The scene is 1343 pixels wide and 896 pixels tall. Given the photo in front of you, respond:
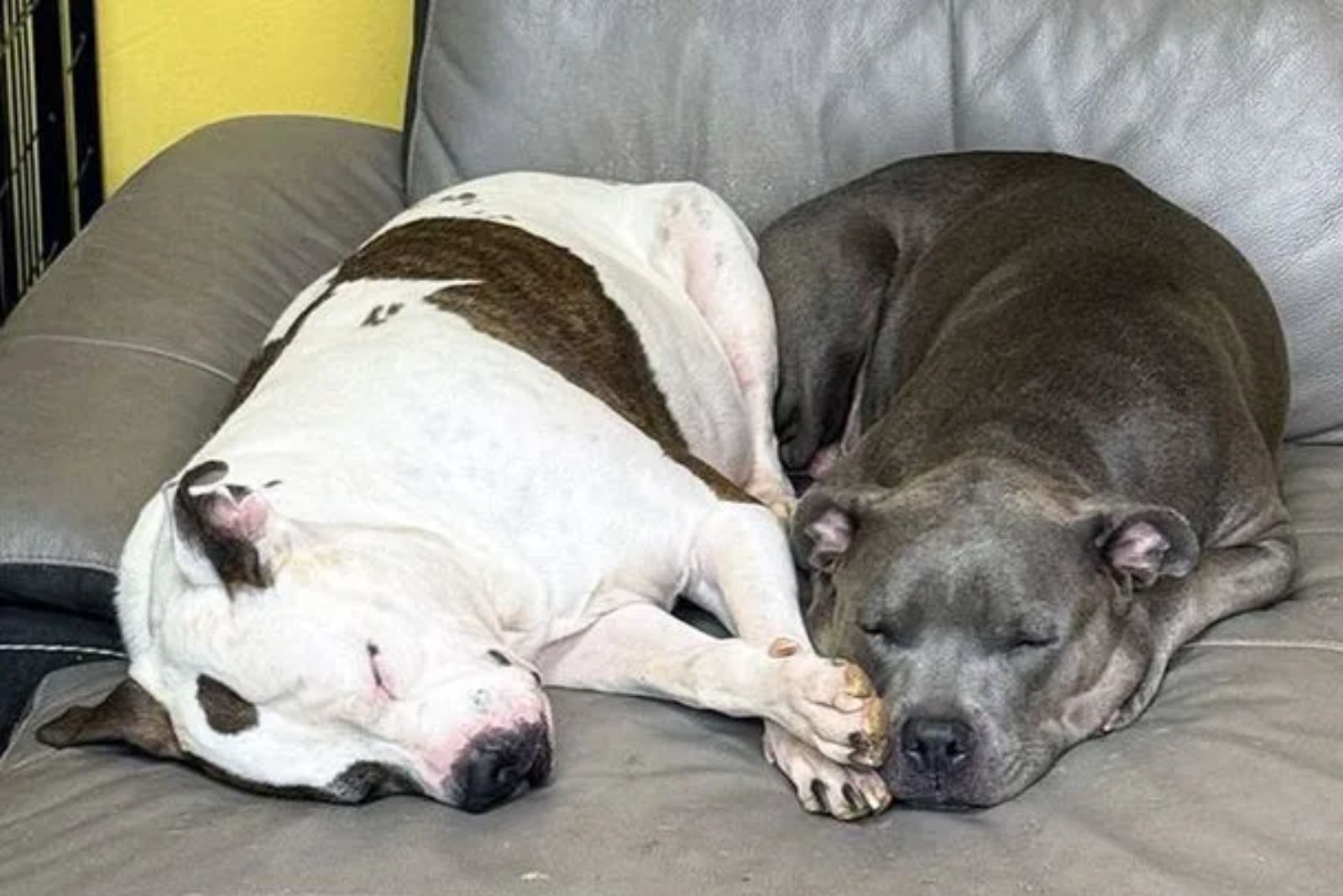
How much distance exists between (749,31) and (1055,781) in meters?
1.38

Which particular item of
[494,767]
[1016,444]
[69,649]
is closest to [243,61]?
[69,649]

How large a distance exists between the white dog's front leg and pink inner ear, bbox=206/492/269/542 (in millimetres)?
420

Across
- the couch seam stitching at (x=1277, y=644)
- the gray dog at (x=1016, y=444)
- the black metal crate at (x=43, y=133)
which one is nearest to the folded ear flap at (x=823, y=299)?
the gray dog at (x=1016, y=444)

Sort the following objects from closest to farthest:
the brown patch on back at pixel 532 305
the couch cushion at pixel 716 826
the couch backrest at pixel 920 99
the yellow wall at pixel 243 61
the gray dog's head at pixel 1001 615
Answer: the couch cushion at pixel 716 826, the gray dog's head at pixel 1001 615, the brown patch on back at pixel 532 305, the couch backrest at pixel 920 99, the yellow wall at pixel 243 61

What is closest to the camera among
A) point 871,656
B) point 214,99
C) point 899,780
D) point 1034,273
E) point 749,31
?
point 899,780

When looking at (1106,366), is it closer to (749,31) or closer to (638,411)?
(638,411)

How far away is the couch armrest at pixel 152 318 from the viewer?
8.34 feet

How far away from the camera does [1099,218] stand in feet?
9.83

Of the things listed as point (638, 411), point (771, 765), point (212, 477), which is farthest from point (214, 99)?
point (771, 765)

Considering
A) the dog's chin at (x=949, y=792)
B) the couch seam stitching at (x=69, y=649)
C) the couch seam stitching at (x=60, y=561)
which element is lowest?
the couch seam stitching at (x=69, y=649)

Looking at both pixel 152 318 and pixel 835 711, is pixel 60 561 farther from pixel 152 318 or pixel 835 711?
pixel 835 711

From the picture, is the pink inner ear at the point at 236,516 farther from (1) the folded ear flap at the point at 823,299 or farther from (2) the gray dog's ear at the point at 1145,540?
(1) the folded ear flap at the point at 823,299

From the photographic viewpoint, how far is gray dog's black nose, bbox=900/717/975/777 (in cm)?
224

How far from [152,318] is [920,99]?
1087 millimetres
